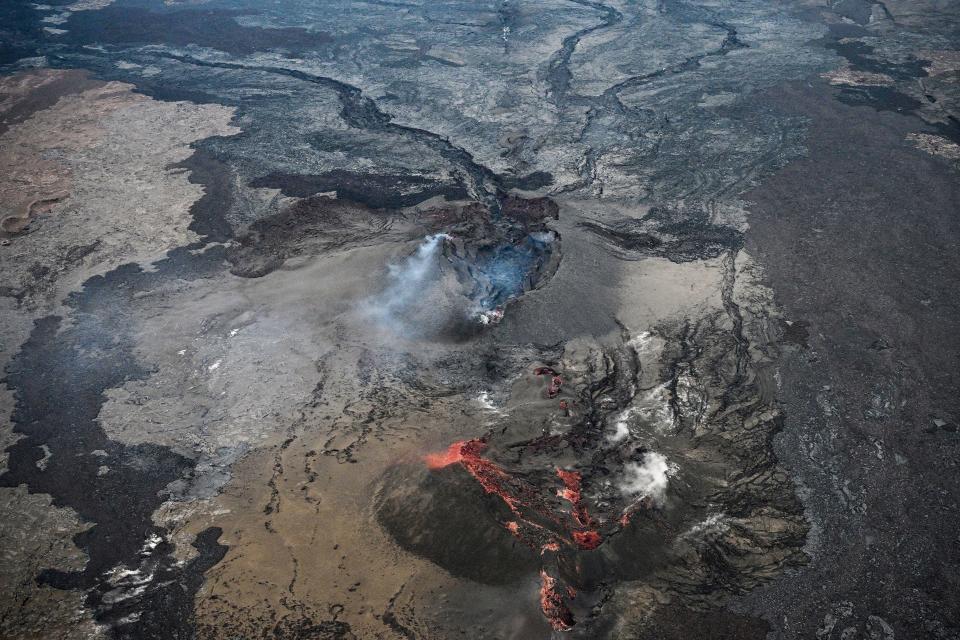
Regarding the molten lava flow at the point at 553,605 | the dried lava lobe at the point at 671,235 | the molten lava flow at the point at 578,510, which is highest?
the dried lava lobe at the point at 671,235

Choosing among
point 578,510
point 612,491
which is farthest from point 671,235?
point 578,510

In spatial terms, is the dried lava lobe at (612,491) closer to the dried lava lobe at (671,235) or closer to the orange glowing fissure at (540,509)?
the orange glowing fissure at (540,509)

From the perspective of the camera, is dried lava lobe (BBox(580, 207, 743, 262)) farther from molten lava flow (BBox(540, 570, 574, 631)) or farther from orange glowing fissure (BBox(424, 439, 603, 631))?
molten lava flow (BBox(540, 570, 574, 631))

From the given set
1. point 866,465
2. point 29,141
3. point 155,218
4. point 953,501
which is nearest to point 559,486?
point 866,465

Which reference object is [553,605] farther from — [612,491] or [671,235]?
[671,235]

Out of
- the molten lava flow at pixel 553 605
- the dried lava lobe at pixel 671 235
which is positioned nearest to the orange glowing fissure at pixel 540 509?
the molten lava flow at pixel 553 605
